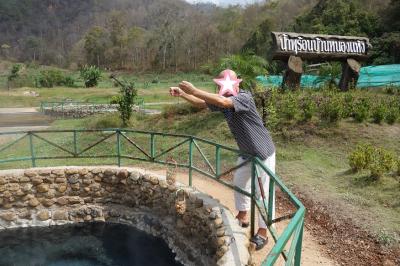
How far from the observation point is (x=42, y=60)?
95.1m

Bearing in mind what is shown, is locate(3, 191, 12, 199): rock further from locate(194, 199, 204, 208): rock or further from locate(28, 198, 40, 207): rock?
locate(194, 199, 204, 208): rock

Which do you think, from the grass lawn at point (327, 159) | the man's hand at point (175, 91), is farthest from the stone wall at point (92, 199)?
the man's hand at point (175, 91)

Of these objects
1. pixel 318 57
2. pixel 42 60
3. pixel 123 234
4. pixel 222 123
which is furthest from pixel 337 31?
pixel 42 60

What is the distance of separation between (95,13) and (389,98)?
129 metres

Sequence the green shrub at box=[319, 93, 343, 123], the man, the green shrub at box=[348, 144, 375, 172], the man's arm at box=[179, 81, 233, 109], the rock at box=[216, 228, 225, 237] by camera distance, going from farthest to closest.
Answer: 1. the green shrub at box=[319, 93, 343, 123]
2. the green shrub at box=[348, 144, 375, 172]
3. the rock at box=[216, 228, 225, 237]
4. the man
5. the man's arm at box=[179, 81, 233, 109]

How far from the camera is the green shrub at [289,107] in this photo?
12.3 meters

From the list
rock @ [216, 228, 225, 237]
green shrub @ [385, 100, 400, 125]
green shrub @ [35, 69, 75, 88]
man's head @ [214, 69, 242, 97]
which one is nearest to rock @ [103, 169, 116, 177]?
rock @ [216, 228, 225, 237]

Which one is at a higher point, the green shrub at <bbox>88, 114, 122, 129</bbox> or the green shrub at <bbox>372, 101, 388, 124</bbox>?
the green shrub at <bbox>372, 101, 388, 124</bbox>

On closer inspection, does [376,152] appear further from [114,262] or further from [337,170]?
[114,262]

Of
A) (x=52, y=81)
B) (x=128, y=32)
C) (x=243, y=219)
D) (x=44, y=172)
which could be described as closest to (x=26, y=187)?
(x=44, y=172)

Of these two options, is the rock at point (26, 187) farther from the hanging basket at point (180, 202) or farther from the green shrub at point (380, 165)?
the green shrub at point (380, 165)

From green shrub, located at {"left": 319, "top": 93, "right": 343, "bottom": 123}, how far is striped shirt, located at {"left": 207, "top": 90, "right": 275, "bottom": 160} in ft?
23.6

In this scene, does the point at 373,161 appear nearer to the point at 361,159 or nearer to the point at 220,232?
the point at 361,159

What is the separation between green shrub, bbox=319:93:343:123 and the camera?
11.9m
